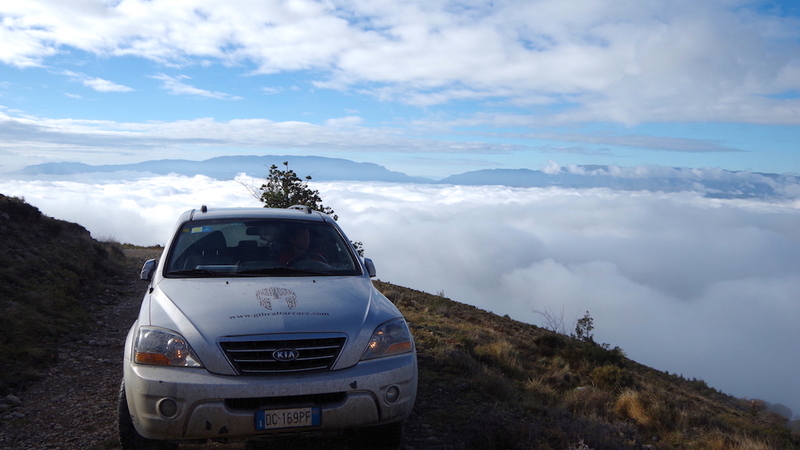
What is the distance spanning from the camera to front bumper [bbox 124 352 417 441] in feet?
9.17

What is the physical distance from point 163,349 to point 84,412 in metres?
2.17

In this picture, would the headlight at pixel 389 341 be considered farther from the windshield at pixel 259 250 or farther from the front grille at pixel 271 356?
the windshield at pixel 259 250

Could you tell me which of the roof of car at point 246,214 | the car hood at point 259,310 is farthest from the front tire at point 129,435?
the roof of car at point 246,214

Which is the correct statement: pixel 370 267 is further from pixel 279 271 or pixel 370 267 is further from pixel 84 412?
pixel 84 412

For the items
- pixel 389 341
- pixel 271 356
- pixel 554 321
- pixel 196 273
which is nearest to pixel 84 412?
pixel 196 273

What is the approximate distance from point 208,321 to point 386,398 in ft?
3.76

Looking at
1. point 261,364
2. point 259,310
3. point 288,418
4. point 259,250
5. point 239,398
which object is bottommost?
point 288,418

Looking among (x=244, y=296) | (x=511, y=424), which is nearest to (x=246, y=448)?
(x=244, y=296)

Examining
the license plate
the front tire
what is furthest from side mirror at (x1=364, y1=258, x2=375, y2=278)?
the front tire

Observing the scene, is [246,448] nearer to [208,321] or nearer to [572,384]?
[208,321]

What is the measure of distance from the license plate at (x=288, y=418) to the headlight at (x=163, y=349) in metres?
0.47

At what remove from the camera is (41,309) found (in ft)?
24.8

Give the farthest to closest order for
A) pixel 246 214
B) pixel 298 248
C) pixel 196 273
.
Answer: pixel 246 214, pixel 298 248, pixel 196 273

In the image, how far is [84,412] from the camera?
14.6 ft
